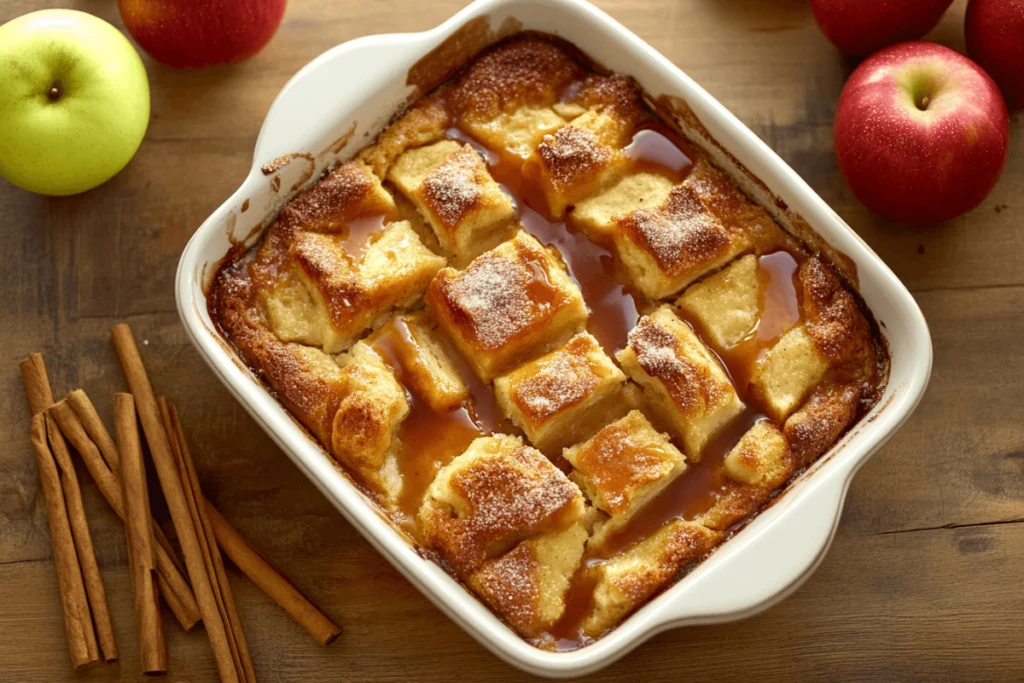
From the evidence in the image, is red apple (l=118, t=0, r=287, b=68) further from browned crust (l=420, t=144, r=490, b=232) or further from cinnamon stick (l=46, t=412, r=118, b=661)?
cinnamon stick (l=46, t=412, r=118, b=661)

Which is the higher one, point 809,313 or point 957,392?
point 809,313

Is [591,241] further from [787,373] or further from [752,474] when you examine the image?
[752,474]

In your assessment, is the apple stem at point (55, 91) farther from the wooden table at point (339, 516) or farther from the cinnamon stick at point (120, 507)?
the cinnamon stick at point (120, 507)

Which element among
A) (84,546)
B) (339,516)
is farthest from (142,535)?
(339,516)

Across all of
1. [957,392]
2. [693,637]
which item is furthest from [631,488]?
[957,392]

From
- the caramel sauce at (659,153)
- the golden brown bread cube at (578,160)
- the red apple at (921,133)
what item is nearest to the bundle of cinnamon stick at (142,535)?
the golden brown bread cube at (578,160)

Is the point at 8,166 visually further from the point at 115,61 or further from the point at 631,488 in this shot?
the point at 631,488
